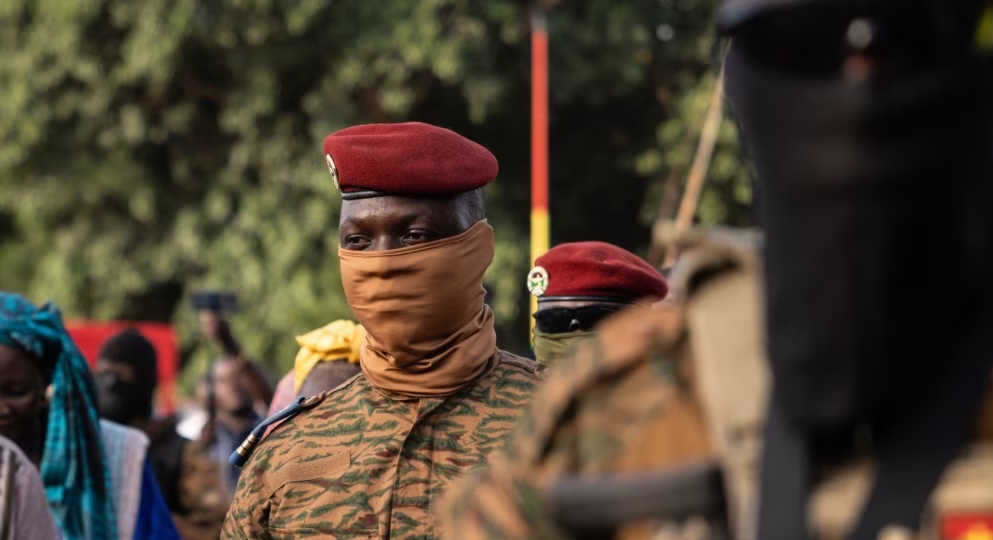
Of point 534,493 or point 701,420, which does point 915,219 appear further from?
point 534,493

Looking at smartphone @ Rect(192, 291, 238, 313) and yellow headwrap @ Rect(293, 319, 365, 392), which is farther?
smartphone @ Rect(192, 291, 238, 313)

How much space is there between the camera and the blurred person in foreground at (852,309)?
1.71 m

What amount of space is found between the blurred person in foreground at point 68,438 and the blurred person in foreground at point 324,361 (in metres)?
0.55

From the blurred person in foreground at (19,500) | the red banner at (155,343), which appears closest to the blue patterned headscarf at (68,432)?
the blurred person in foreground at (19,500)

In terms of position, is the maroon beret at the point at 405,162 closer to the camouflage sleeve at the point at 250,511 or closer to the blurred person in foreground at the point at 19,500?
the camouflage sleeve at the point at 250,511

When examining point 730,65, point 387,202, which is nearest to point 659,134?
point 387,202

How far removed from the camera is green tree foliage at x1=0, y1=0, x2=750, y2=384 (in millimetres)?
18422

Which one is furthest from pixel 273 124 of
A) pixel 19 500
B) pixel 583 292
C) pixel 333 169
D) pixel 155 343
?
pixel 333 169

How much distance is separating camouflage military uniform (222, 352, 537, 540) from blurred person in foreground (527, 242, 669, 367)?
0.87 meters

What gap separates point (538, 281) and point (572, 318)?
27 centimetres

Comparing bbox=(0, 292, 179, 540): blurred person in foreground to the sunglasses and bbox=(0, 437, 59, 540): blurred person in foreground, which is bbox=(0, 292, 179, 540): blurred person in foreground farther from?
the sunglasses

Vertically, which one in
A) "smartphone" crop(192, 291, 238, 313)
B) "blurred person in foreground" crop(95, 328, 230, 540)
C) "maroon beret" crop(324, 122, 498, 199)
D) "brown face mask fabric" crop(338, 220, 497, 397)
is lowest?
"smartphone" crop(192, 291, 238, 313)

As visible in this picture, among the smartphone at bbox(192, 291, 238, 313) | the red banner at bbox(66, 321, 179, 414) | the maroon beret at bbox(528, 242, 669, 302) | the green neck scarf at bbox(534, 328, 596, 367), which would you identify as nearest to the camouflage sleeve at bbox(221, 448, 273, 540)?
the green neck scarf at bbox(534, 328, 596, 367)

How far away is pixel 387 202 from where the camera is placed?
12.3 ft
